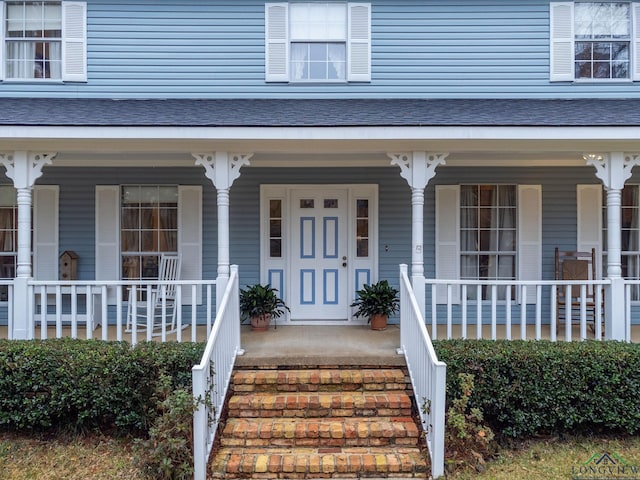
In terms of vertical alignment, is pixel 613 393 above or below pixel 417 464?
above

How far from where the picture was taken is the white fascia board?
16.6ft

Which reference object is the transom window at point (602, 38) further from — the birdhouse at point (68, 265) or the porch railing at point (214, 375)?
the birdhouse at point (68, 265)

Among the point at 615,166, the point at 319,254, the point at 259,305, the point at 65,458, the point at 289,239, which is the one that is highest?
the point at 615,166

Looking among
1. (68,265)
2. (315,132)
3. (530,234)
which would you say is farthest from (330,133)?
(68,265)

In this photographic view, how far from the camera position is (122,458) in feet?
13.4

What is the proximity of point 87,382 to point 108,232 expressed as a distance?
10.7 feet

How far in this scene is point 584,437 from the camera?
14.5ft

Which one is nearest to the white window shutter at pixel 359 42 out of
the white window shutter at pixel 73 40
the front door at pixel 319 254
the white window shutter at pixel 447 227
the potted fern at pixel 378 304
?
the front door at pixel 319 254

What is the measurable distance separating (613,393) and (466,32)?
550cm

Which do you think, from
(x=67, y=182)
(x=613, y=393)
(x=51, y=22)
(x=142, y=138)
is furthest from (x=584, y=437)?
(x=51, y=22)

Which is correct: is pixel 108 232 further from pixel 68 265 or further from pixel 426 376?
pixel 426 376

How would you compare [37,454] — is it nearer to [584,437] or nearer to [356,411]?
[356,411]

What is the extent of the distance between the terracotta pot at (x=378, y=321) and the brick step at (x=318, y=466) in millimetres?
2563

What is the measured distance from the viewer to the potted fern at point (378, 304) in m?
6.26
